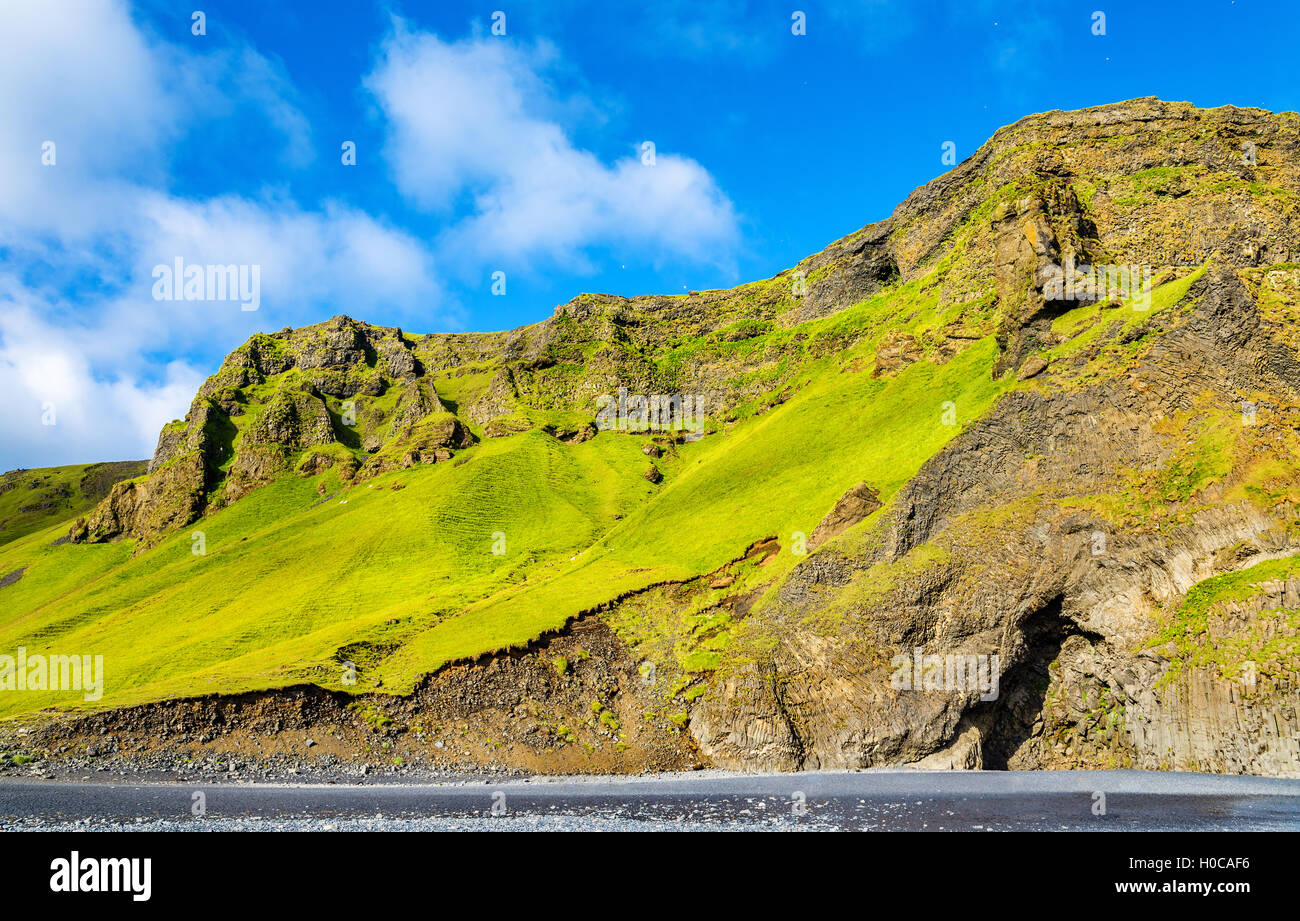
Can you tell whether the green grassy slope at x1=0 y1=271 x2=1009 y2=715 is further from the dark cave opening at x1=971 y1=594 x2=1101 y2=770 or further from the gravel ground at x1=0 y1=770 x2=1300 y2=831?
the dark cave opening at x1=971 y1=594 x2=1101 y2=770

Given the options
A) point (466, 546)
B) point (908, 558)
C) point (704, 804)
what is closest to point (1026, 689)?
point (908, 558)

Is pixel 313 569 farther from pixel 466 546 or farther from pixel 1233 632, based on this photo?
pixel 1233 632

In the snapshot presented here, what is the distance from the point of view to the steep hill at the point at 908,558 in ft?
161

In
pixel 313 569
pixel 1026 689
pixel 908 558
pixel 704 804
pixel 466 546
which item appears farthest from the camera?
pixel 466 546

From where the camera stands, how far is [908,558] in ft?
194

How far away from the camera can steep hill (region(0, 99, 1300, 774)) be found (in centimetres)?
4900

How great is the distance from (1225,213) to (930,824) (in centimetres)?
10108

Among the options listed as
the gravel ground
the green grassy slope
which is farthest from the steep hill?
the gravel ground

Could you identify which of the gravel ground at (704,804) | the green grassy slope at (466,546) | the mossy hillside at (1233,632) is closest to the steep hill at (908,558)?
the mossy hillside at (1233,632)
